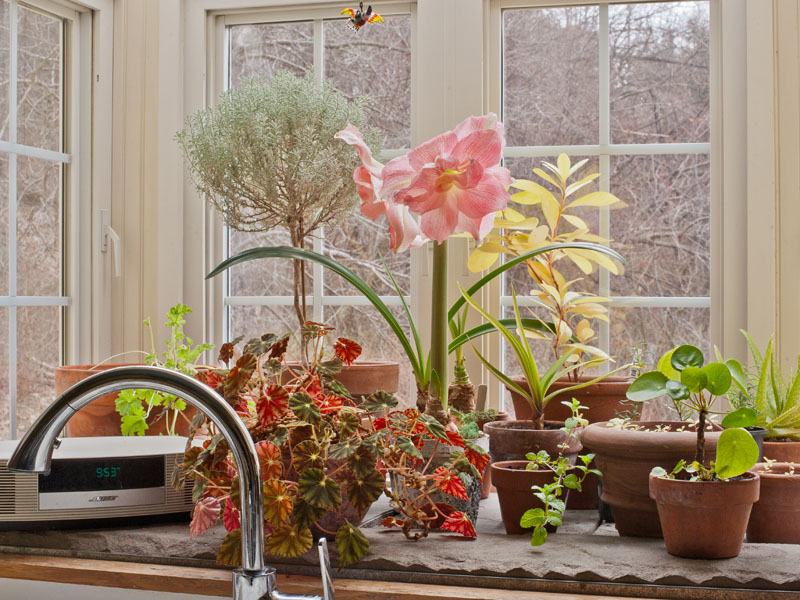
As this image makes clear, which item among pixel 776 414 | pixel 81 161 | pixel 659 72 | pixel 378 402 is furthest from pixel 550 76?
pixel 81 161

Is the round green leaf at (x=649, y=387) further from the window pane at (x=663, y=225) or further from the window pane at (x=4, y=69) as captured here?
the window pane at (x=4, y=69)

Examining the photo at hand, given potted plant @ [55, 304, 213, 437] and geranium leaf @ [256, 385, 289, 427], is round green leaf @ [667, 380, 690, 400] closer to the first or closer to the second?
geranium leaf @ [256, 385, 289, 427]

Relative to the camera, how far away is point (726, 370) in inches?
42.4

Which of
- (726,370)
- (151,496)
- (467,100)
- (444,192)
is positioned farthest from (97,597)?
(467,100)

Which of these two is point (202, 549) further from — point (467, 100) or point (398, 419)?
point (467, 100)

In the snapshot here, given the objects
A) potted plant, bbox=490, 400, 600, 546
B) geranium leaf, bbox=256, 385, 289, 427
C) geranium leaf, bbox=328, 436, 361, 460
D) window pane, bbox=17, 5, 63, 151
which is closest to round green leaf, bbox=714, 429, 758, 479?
potted plant, bbox=490, 400, 600, 546

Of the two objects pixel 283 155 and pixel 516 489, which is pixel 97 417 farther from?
pixel 516 489

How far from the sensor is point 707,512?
1.04 m

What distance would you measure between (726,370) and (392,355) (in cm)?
88

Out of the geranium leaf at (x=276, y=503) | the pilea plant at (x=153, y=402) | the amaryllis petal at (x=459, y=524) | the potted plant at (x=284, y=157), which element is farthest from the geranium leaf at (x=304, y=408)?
the potted plant at (x=284, y=157)

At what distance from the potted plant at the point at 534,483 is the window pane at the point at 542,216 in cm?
56

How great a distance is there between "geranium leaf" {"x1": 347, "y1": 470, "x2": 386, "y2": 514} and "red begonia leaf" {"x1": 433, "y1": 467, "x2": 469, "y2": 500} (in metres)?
0.12

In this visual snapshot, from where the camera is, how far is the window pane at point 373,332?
1.83 metres

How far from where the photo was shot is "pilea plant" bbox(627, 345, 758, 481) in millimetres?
1020
